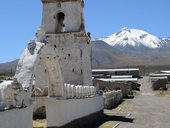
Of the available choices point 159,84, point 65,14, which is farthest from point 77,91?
point 159,84

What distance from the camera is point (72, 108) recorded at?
20.5m

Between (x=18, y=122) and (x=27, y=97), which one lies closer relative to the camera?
(x=18, y=122)

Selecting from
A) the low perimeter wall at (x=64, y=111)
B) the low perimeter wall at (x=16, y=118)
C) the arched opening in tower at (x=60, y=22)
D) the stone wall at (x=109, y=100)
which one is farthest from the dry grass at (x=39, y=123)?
the stone wall at (x=109, y=100)

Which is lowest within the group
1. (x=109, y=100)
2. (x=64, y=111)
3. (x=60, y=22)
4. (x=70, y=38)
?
(x=64, y=111)

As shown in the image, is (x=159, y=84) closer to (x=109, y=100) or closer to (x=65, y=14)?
(x=109, y=100)

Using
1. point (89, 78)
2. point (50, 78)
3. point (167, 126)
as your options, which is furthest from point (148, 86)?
point (50, 78)

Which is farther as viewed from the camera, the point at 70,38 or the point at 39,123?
the point at 70,38

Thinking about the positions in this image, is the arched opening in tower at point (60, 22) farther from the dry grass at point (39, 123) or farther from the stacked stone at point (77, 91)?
the dry grass at point (39, 123)

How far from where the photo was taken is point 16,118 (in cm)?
1378

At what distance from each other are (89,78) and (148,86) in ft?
132

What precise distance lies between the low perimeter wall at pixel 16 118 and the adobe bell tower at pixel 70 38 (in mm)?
12693

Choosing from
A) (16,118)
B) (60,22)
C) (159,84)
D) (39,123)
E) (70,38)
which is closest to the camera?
(16,118)

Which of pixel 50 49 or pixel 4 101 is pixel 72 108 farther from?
pixel 4 101

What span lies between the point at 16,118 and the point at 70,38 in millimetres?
14530
